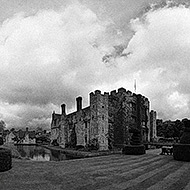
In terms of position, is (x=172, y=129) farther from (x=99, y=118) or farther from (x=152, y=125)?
(x=99, y=118)

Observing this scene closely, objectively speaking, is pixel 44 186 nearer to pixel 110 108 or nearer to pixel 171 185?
pixel 171 185

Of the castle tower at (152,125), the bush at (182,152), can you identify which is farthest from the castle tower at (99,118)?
the castle tower at (152,125)

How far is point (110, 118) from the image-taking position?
103 feet

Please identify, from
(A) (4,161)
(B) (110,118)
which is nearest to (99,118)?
(B) (110,118)

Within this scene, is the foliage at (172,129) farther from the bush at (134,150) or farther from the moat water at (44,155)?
the bush at (134,150)

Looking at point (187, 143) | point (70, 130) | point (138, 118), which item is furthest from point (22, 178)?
point (70, 130)

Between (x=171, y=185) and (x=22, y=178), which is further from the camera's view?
(x=22, y=178)

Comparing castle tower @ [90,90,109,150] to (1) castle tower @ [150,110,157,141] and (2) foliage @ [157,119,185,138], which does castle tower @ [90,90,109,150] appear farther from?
(2) foliage @ [157,119,185,138]

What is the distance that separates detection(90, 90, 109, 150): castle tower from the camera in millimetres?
29172

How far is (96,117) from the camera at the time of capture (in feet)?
96.7

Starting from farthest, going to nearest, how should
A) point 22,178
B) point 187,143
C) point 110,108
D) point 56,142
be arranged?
point 56,142 < point 110,108 < point 187,143 < point 22,178

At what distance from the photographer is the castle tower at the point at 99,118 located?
29.2 m

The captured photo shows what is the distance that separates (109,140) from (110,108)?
514 centimetres

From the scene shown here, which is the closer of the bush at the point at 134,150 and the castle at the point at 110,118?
the bush at the point at 134,150
